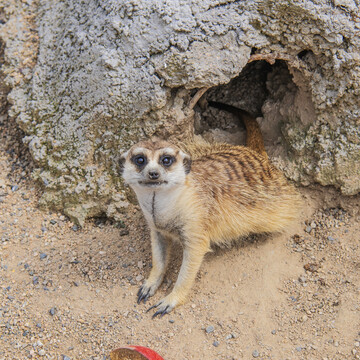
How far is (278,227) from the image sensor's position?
2328 mm

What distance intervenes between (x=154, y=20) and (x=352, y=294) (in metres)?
1.52

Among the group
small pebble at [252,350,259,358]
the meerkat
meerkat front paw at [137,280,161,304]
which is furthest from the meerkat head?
small pebble at [252,350,259,358]

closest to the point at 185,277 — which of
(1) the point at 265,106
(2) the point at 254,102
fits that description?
Result: (1) the point at 265,106

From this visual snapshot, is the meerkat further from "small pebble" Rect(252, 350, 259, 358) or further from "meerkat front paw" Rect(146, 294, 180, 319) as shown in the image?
"small pebble" Rect(252, 350, 259, 358)

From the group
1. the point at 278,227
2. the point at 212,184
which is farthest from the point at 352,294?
the point at 212,184

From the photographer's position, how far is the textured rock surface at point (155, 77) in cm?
203

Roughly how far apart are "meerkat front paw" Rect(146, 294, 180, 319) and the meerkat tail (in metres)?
0.91

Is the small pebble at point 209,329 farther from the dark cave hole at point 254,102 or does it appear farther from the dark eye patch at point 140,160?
the dark cave hole at point 254,102

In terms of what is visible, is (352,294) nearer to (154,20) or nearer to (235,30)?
(235,30)

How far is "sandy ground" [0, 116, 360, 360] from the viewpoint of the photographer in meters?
1.91

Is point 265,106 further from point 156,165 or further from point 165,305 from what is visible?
point 165,305

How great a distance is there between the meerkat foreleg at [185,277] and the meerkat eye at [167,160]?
425 mm

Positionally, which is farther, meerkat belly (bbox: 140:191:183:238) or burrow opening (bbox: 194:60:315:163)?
burrow opening (bbox: 194:60:315:163)

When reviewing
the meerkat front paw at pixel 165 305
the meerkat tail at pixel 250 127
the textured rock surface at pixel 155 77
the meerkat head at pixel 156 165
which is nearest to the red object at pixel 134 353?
the meerkat front paw at pixel 165 305
